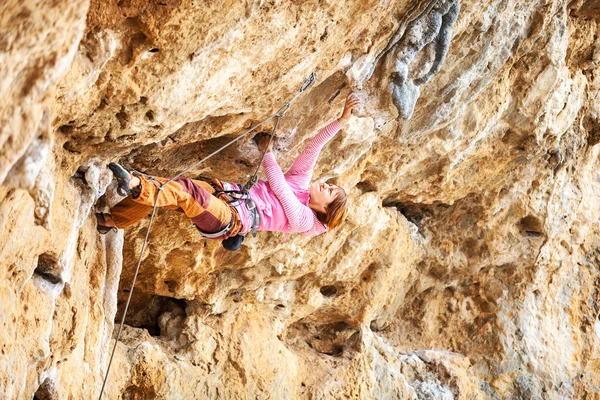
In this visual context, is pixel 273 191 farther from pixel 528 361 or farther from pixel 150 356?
pixel 528 361

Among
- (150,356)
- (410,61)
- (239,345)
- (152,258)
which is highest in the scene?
(410,61)

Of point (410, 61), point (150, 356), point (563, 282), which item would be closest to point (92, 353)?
point (150, 356)

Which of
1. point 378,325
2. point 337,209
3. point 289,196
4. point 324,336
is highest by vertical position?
point 289,196

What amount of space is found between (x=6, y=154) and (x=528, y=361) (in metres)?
5.40

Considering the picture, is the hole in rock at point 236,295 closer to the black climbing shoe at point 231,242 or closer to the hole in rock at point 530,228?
the black climbing shoe at point 231,242

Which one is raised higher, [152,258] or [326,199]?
[326,199]

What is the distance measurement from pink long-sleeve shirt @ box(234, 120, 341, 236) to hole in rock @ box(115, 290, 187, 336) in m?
1.46

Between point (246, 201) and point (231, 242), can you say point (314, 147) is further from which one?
point (231, 242)

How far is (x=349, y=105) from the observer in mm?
3607

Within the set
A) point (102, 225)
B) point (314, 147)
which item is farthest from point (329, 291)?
point (102, 225)

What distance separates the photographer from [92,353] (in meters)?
3.46

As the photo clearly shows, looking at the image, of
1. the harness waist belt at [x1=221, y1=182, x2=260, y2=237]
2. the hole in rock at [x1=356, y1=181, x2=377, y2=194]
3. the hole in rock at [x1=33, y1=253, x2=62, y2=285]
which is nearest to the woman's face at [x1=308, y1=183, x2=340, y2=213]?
the harness waist belt at [x1=221, y1=182, x2=260, y2=237]

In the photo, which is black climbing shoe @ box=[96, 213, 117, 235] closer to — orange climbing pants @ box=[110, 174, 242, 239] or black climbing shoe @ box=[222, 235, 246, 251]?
orange climbing pants @ box=[110, 174, 242, 239]

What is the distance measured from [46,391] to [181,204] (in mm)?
978
